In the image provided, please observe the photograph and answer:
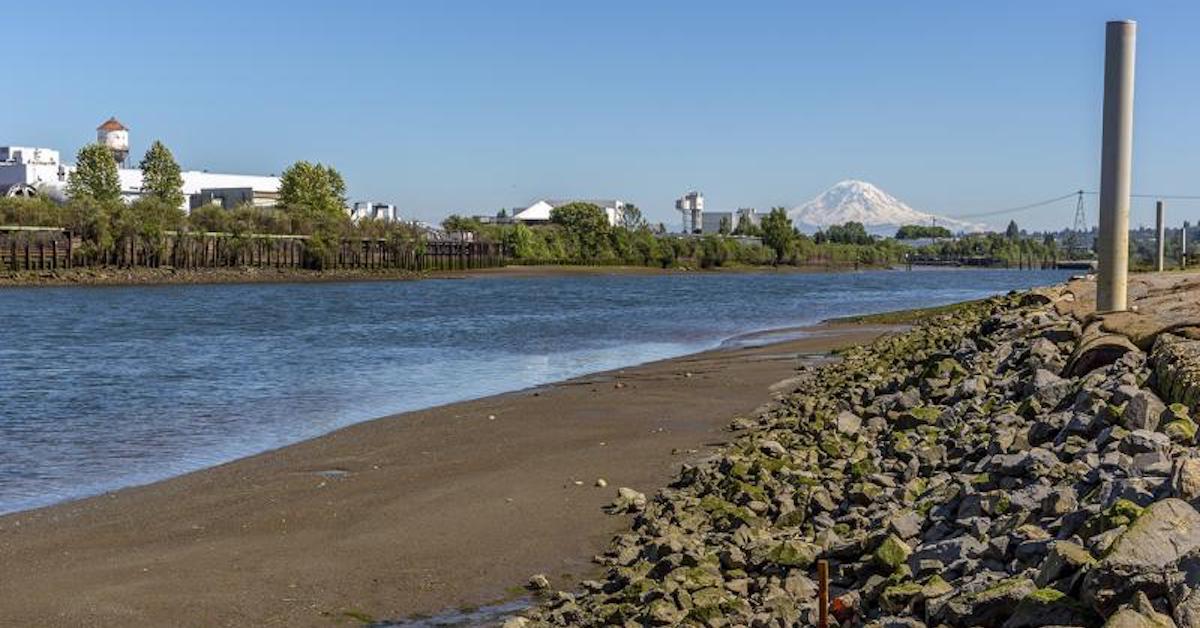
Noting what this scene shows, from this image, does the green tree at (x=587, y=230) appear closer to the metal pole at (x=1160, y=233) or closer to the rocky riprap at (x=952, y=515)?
the metal pole at (x=1160, y=233)

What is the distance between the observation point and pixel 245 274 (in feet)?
409

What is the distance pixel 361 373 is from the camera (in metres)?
31.5

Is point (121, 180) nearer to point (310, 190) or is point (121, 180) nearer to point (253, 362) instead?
point (310, 190)

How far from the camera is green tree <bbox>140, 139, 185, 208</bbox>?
134 metres

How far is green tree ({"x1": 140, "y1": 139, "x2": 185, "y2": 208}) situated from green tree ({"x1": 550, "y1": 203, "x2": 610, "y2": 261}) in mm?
62713

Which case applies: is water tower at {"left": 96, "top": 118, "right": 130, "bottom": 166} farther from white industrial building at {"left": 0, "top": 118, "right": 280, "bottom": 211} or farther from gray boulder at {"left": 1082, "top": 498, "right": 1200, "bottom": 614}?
gray boulder at {"left": 1082, "top": 498, "right": 1200, "bottom": 614}

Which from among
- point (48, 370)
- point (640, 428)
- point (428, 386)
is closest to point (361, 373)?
point (428, 386)

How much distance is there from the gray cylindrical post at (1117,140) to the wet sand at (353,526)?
6.64 m

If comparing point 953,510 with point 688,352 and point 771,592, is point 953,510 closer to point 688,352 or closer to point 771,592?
point 771,592

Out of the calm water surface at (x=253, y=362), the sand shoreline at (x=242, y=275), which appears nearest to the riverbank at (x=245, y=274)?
the sand shoreline at (x=242, y=275)

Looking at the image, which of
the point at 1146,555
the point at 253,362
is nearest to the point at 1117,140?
the point at 1146,555

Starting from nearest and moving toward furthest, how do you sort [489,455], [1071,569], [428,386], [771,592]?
1. [1071,569]
2. [771,592]
3. [489,455]
4. [428,386]

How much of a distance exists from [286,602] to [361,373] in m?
21.8

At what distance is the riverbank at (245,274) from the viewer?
105562 millimetres
